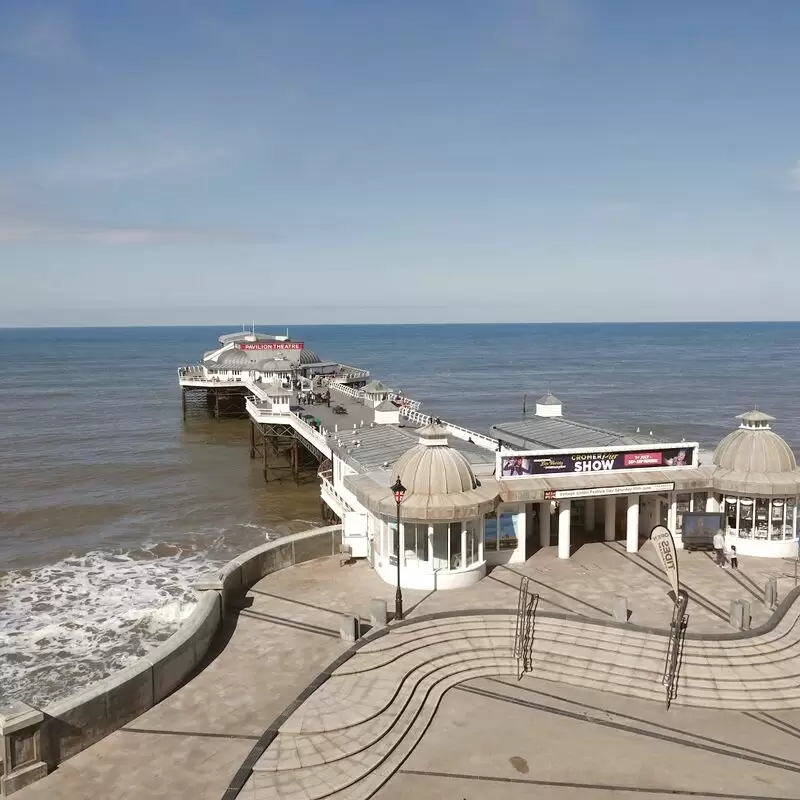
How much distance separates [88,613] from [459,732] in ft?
54.0

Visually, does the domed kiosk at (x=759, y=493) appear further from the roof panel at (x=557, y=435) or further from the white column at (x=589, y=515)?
the white column at (x=589, y=515)

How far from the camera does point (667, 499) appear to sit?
84.3 ft

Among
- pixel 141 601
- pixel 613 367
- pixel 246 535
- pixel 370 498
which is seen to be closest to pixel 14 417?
pixel 246 535

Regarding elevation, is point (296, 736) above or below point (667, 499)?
below

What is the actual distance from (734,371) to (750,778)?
122 m

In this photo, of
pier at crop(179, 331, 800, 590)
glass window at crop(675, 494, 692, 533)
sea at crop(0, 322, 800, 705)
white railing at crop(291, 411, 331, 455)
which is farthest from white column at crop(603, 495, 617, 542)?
sea at crop(0, 322, 800, 705)

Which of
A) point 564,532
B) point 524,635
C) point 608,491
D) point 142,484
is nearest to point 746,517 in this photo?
point 608,491

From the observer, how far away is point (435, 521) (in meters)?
20.5

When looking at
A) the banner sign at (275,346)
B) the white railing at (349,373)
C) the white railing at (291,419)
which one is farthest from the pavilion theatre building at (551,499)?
the banner sign at (275,346)

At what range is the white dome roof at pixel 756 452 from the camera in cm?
2472

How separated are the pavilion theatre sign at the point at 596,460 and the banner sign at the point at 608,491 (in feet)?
3.04

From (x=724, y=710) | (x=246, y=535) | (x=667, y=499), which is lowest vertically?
(x=246, y=535)

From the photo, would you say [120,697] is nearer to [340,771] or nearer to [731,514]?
[340,771]

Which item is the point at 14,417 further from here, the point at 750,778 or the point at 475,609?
the point at 750,778
